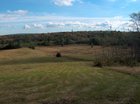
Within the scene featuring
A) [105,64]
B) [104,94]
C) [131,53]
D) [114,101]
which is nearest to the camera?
[114,101]

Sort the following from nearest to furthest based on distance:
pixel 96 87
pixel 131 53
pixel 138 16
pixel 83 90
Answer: pixel 83 90 < pixel 96 87 < pixel 131 53 < pixel 138 16

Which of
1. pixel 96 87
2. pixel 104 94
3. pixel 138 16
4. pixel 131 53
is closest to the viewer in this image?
pixel 104 94

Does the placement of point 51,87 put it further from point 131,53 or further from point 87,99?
point 131,53

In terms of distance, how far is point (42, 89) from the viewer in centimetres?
2352

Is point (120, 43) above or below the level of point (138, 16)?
below

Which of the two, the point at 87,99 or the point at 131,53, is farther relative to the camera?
the point at 131,53

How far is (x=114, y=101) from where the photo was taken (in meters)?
18.9

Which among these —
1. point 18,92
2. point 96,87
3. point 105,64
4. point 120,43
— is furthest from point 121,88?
point 120,43

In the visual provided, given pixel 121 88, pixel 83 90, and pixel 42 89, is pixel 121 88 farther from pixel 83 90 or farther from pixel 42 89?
pixel 42 89

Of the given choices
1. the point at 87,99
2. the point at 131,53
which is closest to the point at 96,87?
the point at 87,99

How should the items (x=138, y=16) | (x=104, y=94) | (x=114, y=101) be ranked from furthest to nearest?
(x=138, y=16) < (x=104, y=94) < (x=114, y=101)

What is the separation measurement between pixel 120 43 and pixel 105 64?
41708 mm

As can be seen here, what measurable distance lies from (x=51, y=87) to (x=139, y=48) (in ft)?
194

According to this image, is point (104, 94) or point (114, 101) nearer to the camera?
point (114, 101)
